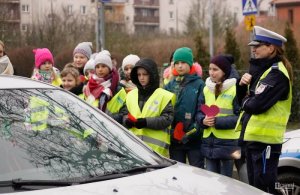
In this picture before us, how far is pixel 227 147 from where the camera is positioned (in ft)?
23.9

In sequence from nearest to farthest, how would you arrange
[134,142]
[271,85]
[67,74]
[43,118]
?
1. [43,118]
2. [134,142]
3. [271,85]
4. [67,74]

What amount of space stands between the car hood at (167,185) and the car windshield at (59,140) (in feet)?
0.66

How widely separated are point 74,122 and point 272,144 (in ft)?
7.83

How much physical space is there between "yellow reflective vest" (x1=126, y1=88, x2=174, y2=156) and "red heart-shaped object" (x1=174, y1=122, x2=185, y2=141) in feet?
0.66

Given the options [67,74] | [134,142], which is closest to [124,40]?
[67,74]

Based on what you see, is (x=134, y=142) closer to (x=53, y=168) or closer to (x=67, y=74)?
(x=53, y=168)

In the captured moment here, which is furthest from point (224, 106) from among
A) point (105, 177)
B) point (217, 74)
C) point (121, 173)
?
point (105, 177)

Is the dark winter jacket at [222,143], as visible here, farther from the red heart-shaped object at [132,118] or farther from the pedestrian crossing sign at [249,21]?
the pedestrian crossing sign at [249,21]

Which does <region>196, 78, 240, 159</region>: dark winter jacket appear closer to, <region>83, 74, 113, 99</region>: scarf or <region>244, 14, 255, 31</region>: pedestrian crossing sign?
<region>83, 74, 113, 99</region>: scarf

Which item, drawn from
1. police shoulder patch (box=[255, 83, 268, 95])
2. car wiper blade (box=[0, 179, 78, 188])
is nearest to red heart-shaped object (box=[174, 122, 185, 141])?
police shoulder patch (box=[255, 83, 268, 95])

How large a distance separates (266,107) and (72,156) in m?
2.55

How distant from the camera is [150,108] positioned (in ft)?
23.2

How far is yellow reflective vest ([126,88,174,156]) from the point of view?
7084mm

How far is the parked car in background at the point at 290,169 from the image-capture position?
23.3 feet
